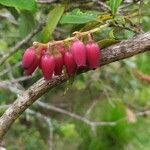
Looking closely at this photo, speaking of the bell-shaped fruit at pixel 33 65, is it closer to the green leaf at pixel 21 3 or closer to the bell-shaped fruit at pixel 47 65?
the bell-shaped fruit at pixel 47 65

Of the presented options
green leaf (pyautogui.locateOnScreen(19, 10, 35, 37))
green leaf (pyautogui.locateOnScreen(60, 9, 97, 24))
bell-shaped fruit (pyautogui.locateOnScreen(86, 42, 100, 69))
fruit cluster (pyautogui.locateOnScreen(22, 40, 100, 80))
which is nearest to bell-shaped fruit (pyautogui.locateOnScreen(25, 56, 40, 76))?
fruit cluster (pyautogui.locateOnScreen(22, 40, 100, 80))

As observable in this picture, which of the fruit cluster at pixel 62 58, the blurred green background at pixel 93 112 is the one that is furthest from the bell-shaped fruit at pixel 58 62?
the blurred green background at pixel 93 112

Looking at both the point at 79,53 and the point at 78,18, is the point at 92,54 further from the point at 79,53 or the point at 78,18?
the point at 78,18

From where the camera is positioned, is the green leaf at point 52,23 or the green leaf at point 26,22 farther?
the green leaf at point 26,22

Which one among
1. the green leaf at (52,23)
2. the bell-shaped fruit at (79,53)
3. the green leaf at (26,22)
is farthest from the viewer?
the green leaf at (26,22)

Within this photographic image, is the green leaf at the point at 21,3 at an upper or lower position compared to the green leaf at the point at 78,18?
upper

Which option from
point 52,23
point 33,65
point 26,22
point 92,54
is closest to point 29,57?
point 33,65
